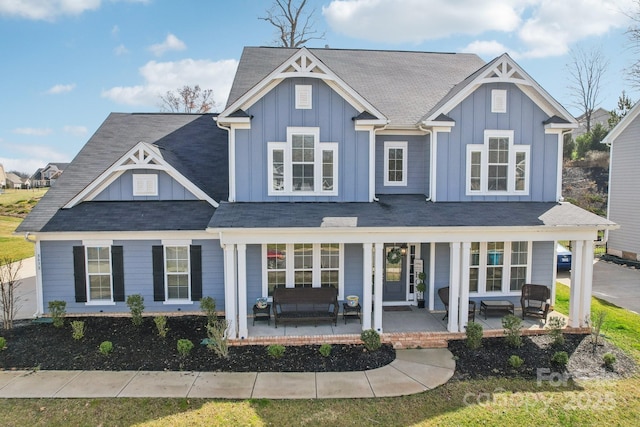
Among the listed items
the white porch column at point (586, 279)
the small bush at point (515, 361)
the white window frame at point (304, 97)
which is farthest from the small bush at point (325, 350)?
the white porch column at point (586, 279)

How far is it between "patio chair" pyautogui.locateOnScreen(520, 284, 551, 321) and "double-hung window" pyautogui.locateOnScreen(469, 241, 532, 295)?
74 cm

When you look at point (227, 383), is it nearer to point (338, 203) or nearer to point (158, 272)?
point (158, 272)

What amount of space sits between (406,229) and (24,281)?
16569 millimetres

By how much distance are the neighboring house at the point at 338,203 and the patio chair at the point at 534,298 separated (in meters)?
0.71

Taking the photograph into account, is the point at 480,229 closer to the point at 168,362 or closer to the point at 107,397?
the point at 168,362

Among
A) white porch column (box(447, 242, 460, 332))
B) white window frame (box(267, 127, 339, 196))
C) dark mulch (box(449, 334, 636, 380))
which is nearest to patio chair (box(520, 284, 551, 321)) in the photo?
dark mulch (box(449, 334, 636, 380))

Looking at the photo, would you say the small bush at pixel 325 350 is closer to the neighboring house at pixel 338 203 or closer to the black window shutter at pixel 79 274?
the neighboring house at pixel 338 203

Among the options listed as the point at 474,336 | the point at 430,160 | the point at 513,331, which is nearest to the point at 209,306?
the point at 474,336

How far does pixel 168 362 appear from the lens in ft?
30.2

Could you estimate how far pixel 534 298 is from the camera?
12.0m

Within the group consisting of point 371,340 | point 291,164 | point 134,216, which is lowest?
point 371,340

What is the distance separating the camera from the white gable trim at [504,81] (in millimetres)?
11836

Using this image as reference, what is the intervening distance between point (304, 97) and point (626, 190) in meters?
18.5

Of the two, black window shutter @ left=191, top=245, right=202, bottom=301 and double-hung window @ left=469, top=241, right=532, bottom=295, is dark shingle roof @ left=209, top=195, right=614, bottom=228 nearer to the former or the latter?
double-hung window @ left=469, top=241, right=532, bottom=295
